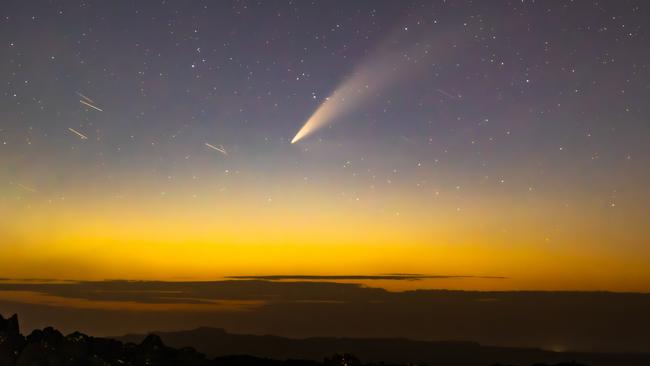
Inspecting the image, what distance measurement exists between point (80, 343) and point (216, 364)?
17.2 m

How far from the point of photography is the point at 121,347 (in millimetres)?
77062

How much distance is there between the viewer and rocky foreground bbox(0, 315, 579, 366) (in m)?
53.1

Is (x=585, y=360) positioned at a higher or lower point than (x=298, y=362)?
higher

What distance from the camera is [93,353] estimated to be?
2566 inches

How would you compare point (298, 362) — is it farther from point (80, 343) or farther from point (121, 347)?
point (80, 343)

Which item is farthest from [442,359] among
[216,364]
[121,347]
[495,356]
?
[121,347]

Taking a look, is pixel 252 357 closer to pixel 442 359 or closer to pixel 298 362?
pixel 298 362

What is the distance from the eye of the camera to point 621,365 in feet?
139

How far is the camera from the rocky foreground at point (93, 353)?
53094 millimetres

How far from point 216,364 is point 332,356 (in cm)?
1491

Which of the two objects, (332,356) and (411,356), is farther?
Answer: (411,356)

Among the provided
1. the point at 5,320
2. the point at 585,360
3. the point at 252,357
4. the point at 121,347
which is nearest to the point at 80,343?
the point at 5,320

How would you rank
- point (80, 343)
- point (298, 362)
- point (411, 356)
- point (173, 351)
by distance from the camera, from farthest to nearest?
1. point (411, 356)
2. point (298, 362)
3. point (173, 351)
4. point (80, 343)

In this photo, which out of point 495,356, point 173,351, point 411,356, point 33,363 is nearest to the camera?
point 33,363
